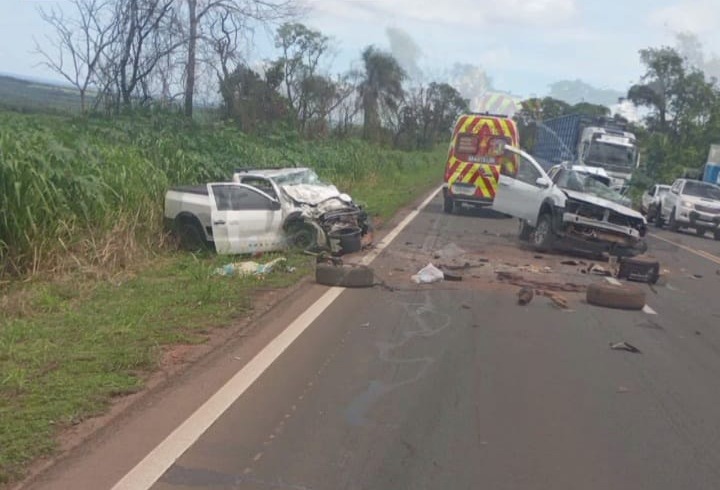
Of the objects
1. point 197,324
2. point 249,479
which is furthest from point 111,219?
point 249,479

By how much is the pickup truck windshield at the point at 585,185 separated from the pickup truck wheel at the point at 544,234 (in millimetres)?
761

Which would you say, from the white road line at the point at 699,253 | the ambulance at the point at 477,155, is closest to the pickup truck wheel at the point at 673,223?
the white road line at the point at 699,253

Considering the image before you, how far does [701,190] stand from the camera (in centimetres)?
2864

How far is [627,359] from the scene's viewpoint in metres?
8.27

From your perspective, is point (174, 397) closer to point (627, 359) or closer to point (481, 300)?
point (627, 359)

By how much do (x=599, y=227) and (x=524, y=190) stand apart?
89.7 inches

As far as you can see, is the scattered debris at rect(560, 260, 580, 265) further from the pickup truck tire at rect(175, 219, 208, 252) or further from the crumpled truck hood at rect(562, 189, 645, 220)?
the pickup truck tire at rect(175, 219, 208, 252)

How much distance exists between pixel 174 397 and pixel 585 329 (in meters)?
5.16

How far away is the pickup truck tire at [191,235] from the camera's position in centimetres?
1421

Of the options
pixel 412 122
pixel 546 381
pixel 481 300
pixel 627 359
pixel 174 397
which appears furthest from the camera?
pixel 412 122

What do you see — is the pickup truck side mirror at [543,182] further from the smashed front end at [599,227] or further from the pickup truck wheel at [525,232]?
the pickup truck wheel at [525,232]

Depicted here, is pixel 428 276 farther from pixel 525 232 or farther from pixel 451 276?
pixel 525 232

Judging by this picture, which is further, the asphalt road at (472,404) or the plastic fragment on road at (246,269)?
the plastic fragment on road at (246,269)

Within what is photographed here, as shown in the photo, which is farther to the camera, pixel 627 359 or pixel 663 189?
pixel 663 189
